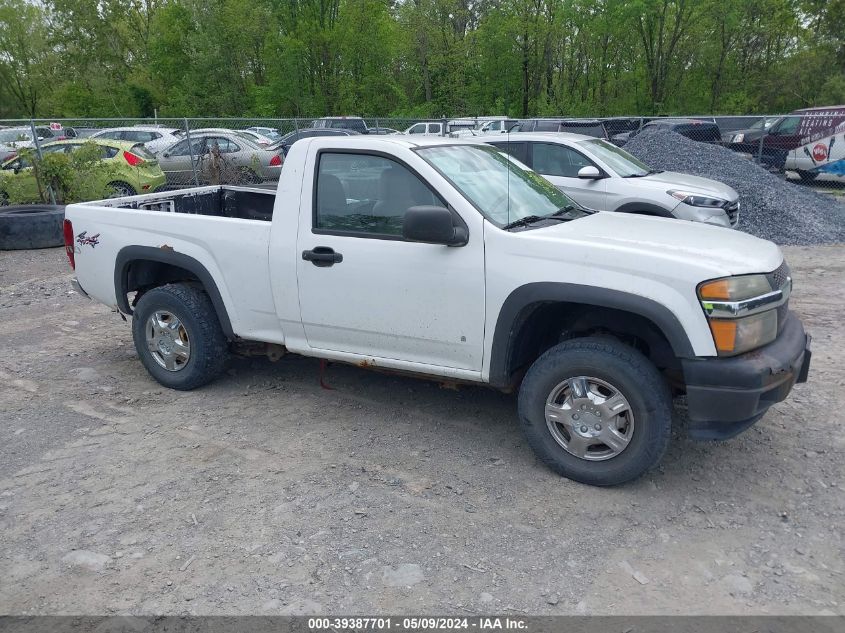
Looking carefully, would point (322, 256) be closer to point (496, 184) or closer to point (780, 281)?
point (496, 184)

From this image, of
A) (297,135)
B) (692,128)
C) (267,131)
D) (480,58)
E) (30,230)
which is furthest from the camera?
(480,58)

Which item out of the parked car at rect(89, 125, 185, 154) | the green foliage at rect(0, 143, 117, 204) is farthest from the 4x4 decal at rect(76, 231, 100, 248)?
the parked car at rect(89, 125, 185, 154)

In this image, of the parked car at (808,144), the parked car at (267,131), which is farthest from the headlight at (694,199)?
the parked car at (267,131)

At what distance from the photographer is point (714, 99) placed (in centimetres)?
3638

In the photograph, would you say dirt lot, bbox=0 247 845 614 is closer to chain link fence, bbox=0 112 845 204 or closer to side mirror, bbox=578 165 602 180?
side mirror, bbox=578 165 602 180

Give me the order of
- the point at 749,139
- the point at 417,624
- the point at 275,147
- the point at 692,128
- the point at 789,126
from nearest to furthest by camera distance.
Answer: the point at 417,624, the point at 789,126, the point at 692,128, the point at 749,139, the point at 275,147

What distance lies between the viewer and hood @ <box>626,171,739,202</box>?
954 centimetres

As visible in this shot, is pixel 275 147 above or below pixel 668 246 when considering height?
above

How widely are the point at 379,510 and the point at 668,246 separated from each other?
2075 millimetres

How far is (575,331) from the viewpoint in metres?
4.30

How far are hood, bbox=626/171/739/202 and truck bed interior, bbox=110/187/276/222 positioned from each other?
525 centimetres

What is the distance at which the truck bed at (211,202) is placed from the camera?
613 centimetres

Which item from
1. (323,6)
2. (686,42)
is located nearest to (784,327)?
(686,42)

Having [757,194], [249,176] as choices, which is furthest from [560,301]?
[249,176]
